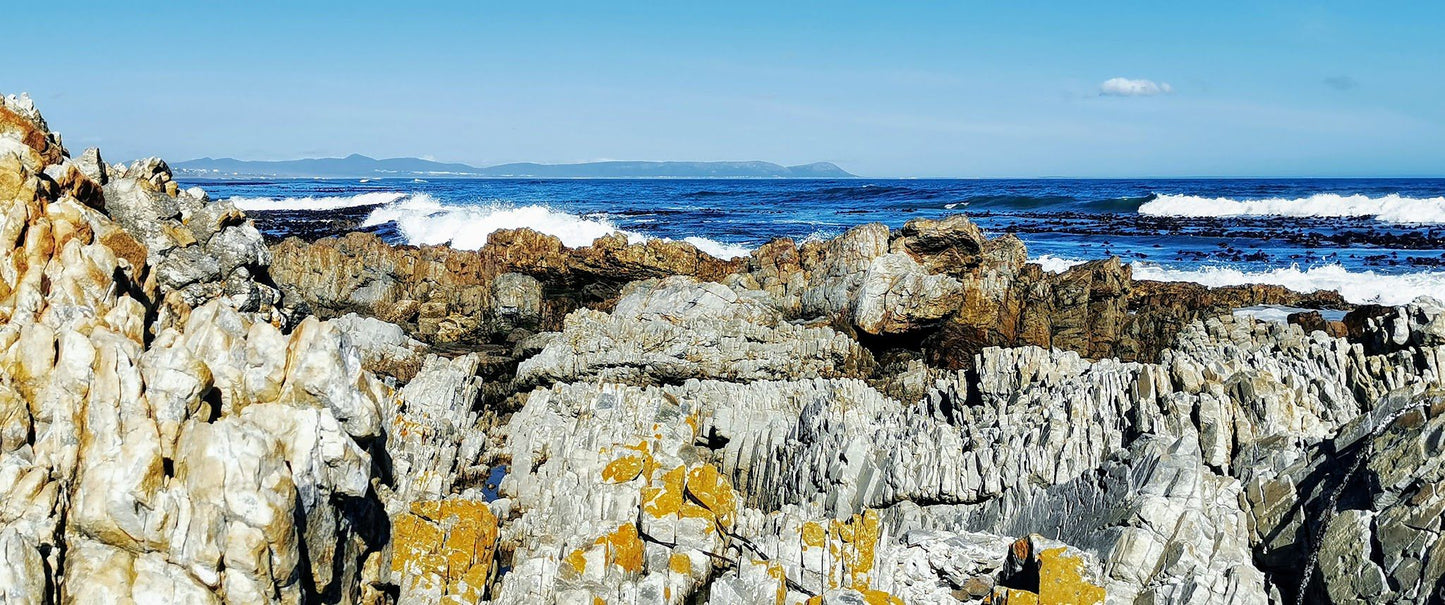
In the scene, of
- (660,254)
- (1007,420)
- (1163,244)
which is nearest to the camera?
(1007,420)

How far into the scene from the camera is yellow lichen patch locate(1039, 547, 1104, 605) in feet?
20.3

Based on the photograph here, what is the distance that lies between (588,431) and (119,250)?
4746mm

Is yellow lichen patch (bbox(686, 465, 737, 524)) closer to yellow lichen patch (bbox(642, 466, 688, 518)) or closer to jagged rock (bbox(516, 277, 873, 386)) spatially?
yellow lichen patch (bbox(642, 466, 688, 518))

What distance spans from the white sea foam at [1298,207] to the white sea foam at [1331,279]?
3197 centimetres

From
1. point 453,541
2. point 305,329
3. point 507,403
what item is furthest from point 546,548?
point 507,403

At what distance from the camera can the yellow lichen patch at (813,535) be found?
723 cm

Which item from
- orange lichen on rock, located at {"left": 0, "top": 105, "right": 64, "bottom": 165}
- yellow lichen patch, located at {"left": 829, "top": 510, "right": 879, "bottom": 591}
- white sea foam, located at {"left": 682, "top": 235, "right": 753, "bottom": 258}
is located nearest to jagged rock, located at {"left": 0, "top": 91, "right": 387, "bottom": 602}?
orange lichen on rock, located at {"left": 0, "top": 105, "right": 64, "bottom": 165}

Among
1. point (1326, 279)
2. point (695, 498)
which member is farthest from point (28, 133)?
point (1326, 279)

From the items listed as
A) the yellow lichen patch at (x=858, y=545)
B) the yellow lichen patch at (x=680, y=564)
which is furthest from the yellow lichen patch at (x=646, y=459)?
the yellow lichen patch at (x=858, y=545)

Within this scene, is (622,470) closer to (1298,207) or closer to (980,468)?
(980,468)

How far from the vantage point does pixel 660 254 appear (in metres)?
22.0

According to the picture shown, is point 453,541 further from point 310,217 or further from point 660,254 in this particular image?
point 310,217

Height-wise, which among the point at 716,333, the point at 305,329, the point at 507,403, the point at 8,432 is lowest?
the point at 507,403

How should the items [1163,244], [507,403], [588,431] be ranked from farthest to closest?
[1163,244] < [507,403] < [588,431]
